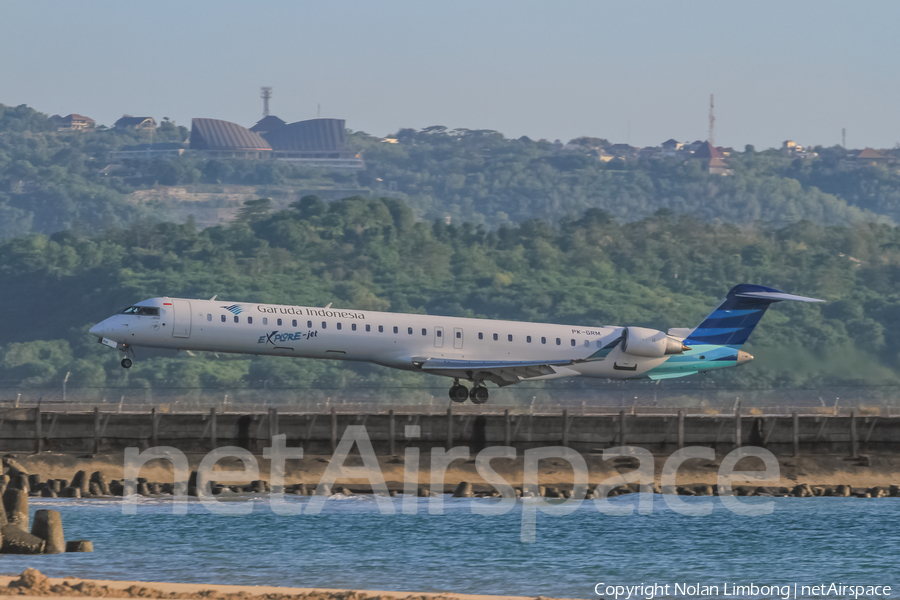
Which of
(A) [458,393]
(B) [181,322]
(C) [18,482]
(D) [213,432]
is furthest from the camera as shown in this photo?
(A) [458,393]

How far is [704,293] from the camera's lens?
135 m

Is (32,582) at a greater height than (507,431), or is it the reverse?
(507,431)

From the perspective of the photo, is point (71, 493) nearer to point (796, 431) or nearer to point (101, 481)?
point (101, 481)

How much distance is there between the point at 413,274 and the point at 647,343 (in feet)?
304

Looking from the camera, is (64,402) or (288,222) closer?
(64,402)

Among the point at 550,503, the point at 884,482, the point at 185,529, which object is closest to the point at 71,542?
the point at 185,529

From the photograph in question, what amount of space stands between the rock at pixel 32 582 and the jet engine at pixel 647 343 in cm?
2715

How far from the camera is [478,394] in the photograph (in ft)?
159

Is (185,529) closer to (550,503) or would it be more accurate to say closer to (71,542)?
(71,542)

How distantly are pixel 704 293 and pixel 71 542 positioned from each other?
10832 cm

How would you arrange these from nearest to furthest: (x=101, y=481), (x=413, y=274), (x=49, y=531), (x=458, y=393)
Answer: (x=49, y=531) < (x=101, y=481) < (x=458, y=393) < (x=413, y=274)

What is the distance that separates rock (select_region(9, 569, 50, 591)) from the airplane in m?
18.4

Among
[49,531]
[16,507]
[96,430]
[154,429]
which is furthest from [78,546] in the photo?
[96,430]

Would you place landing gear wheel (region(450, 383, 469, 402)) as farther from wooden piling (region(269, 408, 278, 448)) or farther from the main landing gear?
wooden piling (region(269, 408, 278, 448))
